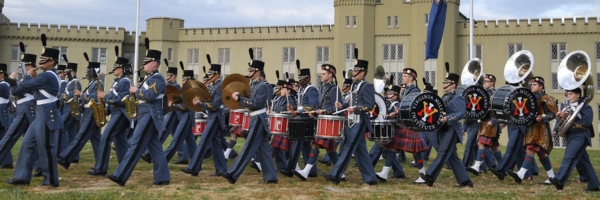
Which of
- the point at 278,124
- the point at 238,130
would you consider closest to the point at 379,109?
the point at 278,124

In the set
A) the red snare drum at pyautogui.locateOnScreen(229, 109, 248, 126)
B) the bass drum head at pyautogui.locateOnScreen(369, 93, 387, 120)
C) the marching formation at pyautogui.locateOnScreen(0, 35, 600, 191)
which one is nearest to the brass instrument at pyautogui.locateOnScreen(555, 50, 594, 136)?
the marching formation at pyautogui.locateOnScreen(0, 35, 600, 191)

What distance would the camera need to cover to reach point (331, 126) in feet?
37.6

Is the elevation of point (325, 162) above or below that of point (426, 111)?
below

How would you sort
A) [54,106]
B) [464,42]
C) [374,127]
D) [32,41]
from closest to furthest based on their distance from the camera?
[54,106]
[374,127]
[464,42]
[32,41]

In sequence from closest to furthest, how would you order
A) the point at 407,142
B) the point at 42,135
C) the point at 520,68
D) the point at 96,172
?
the point at 42,135 < the point at 96,172 < the point at 407,142 < the point at 520,68

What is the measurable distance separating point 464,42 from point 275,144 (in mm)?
38810

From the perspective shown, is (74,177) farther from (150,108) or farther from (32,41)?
(32,41)

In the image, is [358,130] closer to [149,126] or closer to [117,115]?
[149,126]

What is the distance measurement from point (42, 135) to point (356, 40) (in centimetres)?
4147

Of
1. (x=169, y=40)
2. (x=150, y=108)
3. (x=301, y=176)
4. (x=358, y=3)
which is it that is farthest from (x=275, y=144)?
(x=169, y=40)

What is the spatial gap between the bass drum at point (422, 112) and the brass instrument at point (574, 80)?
6.04 feet

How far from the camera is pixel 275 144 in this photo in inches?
522

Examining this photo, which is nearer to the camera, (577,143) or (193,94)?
(577,143)

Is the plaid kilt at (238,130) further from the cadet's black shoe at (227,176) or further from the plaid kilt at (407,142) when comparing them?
the cadet's black shoe at (227,176)
